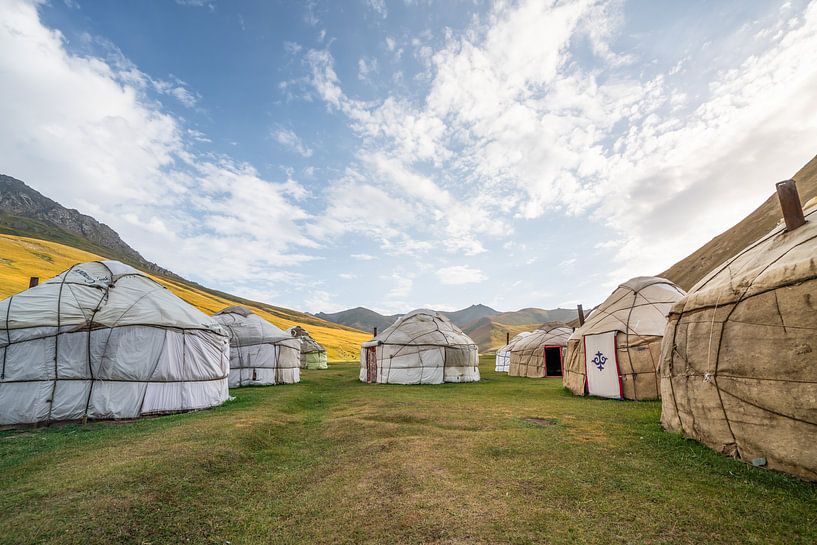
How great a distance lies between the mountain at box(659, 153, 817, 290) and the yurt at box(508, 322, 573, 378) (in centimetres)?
4733

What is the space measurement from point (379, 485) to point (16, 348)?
10197 mm

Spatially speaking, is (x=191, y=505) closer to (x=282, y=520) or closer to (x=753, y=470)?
(x=282, y=520)

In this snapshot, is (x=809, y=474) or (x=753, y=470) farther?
(x=753, y=470)

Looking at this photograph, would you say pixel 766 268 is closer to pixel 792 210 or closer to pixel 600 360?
pixel 792 210

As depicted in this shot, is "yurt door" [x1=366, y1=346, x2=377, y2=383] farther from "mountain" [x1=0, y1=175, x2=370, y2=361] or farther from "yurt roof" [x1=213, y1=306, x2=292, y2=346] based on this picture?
"mountain" [x1=0, y1=175, x2=370, y2=361]

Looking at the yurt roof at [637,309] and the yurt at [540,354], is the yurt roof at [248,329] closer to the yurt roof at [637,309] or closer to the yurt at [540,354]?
the yurt roof at [637,309]

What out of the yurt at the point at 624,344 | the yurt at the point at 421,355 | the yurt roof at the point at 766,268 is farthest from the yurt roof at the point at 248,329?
the yurt roof at the point at 766,268

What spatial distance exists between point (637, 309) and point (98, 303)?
16274 mm

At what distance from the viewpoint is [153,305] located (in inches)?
414

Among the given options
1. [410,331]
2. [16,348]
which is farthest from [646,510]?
[410,331]

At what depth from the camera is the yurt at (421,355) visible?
19000 millimetres

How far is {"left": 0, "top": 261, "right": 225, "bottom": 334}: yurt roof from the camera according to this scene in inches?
364

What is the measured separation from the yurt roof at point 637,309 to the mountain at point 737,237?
5858cm

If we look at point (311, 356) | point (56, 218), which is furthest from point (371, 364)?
point (56, 218)
